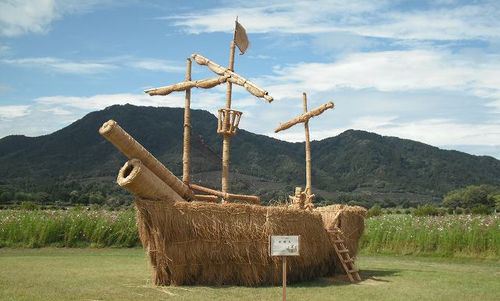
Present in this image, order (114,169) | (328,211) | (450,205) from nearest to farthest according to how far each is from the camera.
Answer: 1. (328,211)
2. (450,205)
3. (114,169)

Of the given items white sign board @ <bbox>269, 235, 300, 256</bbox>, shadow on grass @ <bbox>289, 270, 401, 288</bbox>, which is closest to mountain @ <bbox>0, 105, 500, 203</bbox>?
shadow on grass @ <bbox>289, 270, 401, 288</bbox>

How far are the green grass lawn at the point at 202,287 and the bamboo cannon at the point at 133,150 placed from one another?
2.10m

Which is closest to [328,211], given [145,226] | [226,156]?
[226,156]

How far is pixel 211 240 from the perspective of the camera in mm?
12242

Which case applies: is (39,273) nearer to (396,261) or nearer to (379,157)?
(396,261)

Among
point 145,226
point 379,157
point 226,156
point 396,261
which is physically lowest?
point 396,261

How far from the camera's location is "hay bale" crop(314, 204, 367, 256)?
1549 centimetres

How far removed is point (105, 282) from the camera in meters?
12.8

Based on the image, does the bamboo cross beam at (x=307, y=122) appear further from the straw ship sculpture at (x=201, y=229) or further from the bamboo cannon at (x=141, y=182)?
the bamboo cannon at (x=141, y=182)

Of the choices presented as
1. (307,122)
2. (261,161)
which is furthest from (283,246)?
(261,161)

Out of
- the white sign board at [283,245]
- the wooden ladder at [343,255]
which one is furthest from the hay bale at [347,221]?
the white sign board at [283,245]

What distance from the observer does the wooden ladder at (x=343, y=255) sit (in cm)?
1433

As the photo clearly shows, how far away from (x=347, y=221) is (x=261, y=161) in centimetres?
5329

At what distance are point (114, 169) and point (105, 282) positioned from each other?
60256 millimetres
